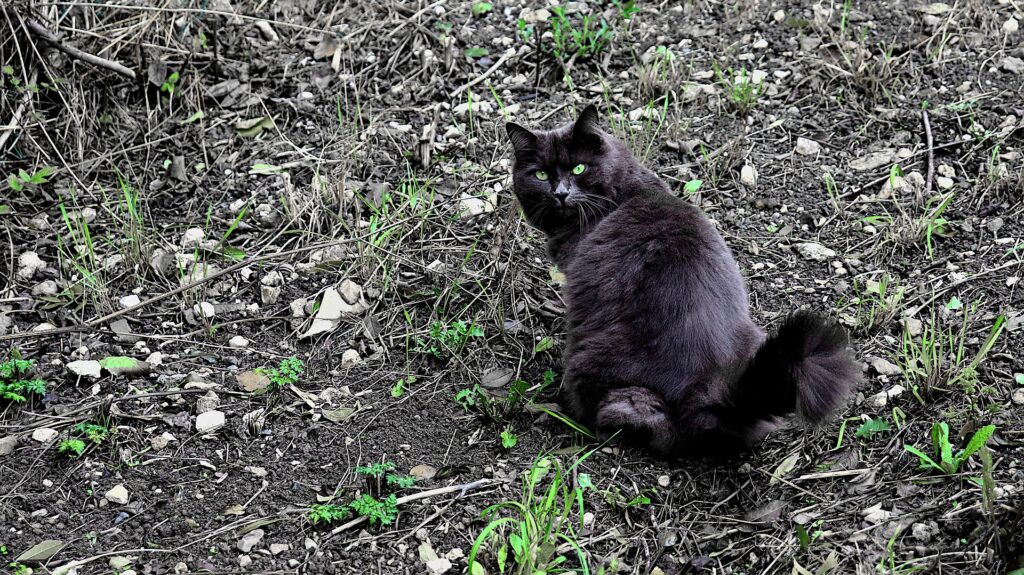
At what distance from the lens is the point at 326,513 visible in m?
2.52

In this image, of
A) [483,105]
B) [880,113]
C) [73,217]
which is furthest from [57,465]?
[880,113]

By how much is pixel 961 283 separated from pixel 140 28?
12.8 ft

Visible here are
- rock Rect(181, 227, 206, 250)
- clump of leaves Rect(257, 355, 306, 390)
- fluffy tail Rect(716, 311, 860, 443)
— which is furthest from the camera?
rock Rect(181, 227, 206, 250)

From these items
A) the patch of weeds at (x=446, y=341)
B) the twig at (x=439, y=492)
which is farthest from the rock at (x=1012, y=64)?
the twig at (x=439, y=492)

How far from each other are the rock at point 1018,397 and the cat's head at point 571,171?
1495 millimetres

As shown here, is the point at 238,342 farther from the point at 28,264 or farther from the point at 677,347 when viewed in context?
the point at 677,347

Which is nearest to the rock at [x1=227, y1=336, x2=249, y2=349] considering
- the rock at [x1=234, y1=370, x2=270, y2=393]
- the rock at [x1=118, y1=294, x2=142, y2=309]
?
the rock at [x1=234, y1=370, x2=270, y2=393]

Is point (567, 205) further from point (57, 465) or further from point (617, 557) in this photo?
point (57, 465)

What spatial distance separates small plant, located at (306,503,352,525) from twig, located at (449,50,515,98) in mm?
2498

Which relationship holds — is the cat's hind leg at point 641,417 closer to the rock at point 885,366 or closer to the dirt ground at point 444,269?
the dirt ground at point 444,269

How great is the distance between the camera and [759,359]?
2.40m

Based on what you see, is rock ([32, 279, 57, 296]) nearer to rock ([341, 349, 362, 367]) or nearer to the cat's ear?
rock ([341, 349, 362, 367])

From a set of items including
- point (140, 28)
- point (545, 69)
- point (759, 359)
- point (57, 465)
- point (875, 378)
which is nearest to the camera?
point (759, 359)

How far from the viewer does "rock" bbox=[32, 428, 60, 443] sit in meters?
2.84
